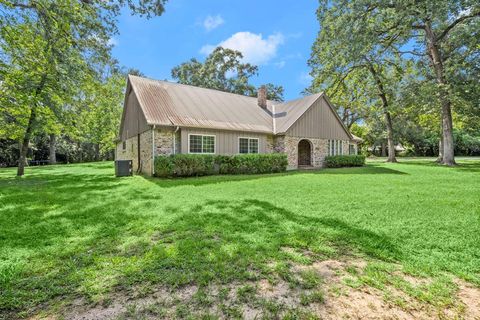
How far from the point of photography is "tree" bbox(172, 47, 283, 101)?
37.2 meters

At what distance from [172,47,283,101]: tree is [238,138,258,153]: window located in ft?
77.3

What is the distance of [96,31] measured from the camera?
28.3ft

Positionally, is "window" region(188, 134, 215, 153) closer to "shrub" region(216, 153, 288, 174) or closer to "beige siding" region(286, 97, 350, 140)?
"shrub" region(216, 153, 288, 174)

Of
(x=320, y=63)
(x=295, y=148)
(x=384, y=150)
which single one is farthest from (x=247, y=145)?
(x=384, y=150)

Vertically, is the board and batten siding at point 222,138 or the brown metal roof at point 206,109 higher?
the brown metal roof at point 206,109

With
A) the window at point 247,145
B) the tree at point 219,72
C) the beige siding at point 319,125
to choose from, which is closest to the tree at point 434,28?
the beige siding at point 319,125

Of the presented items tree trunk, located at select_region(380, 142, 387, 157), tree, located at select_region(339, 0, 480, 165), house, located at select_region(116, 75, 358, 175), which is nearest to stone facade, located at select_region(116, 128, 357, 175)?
house, located at select_region(116, 75, 358, 175)

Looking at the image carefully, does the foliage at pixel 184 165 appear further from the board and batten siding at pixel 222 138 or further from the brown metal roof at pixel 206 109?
the brown metal roof at pixel 206 109

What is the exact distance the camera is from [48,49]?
9.74 metres

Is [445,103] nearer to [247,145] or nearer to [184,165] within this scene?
[247,145]

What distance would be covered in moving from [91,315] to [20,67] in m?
14.7

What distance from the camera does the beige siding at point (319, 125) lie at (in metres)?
17.2

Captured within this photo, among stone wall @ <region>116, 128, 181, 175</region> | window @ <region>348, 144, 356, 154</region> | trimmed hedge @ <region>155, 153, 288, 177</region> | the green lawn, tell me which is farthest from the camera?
window @ <region>348, 144, 356, 154</region>

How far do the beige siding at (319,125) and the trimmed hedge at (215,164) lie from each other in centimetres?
279
